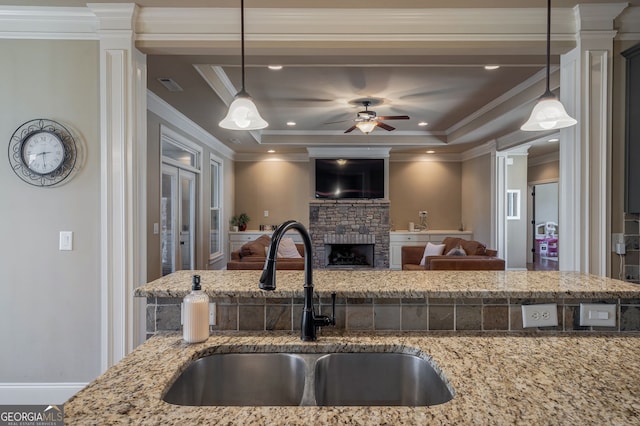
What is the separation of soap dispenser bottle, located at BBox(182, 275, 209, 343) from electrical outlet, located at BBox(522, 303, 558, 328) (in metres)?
1.17

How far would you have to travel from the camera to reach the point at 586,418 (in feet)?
2.46

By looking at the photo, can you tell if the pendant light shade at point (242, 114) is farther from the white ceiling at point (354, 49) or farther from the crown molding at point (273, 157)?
the crown molding at point (273, 157)

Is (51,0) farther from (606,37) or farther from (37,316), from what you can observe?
(606,37)

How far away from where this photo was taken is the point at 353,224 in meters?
7.24

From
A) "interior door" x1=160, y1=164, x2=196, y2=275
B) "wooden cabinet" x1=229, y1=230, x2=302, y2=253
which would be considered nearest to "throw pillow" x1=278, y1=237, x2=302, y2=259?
"interior door" x1=160, y1=164, x2=196, y2=275

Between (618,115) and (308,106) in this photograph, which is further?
(308,106)

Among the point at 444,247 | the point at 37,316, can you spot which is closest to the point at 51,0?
the point at 37,316

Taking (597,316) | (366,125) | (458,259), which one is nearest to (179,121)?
(366,125)

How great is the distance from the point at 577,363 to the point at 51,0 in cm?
333

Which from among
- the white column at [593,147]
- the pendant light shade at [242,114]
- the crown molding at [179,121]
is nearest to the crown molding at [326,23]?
the white column at [593,147]

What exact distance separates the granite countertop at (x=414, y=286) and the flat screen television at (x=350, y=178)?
217 inches

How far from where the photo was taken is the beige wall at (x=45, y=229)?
2.39 m

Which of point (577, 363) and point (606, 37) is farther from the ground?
point (606, 37)

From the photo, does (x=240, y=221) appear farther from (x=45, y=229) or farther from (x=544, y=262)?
(x=544, y=262)
